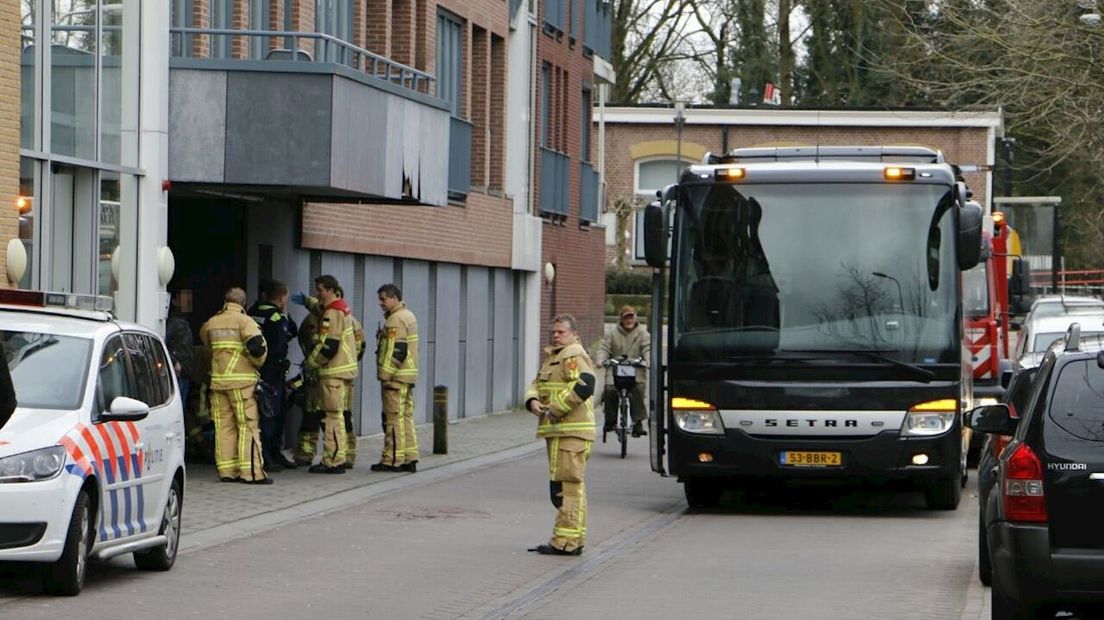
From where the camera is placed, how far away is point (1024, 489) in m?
9.67

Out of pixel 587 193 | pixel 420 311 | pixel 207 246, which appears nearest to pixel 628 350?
pixel 207 246

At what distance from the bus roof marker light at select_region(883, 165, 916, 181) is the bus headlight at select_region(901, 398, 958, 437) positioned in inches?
74.2

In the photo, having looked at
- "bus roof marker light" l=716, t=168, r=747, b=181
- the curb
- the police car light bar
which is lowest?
the curb

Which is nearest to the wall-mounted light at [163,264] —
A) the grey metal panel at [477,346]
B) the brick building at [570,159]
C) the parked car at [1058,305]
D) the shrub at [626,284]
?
the grey metal panel at [477,346]

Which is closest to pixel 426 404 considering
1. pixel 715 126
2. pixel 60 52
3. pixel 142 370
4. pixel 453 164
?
pixel 453 164

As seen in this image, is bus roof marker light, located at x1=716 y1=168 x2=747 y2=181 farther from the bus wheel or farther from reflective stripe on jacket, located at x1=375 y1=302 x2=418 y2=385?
reflective stripe on jacket, located at x1=375 y1=302 x2=418 y2=385

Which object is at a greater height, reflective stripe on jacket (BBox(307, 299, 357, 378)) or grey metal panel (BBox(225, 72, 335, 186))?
grey metal panel (BBox(225, 72, 335, 186))

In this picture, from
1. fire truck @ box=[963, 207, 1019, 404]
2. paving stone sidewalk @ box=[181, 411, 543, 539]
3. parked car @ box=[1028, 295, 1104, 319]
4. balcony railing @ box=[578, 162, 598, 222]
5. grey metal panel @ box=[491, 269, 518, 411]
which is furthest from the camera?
balcony railing @ box=[578, 162, 598, 222]

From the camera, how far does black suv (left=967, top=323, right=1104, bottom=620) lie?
9.56 metres

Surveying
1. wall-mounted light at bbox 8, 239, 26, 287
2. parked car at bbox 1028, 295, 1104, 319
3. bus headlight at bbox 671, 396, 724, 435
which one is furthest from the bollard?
parked car at bbox 1028, 295, 1104, 319

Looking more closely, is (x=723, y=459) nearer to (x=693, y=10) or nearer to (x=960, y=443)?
(x=960, y=443)

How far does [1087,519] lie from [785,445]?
7.62 m

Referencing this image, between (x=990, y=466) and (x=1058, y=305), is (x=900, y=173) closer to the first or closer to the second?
(x=990, y=466)

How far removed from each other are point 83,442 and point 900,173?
331 inches
